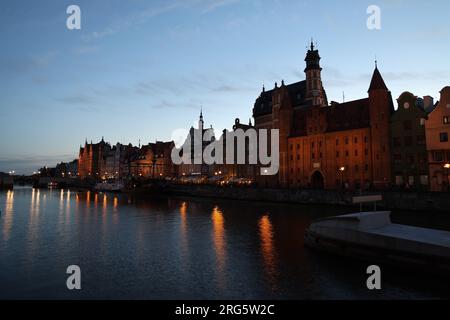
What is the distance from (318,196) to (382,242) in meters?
45.2

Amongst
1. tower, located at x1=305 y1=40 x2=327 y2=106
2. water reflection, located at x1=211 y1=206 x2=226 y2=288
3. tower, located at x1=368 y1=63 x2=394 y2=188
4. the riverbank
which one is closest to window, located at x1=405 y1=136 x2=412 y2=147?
tower, located at x1=368 y1=63 x2=394 y2=188

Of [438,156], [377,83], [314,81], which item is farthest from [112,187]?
[438,156]

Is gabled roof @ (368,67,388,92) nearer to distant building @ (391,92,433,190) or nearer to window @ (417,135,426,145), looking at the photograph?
distant building @ (391,92,433,190)

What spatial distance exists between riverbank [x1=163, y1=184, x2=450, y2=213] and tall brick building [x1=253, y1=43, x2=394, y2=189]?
10065 mm

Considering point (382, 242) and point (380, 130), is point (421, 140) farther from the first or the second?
point (382, 242)

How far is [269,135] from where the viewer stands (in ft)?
334

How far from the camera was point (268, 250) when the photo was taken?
76.8 feet

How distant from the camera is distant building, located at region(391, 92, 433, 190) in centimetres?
5875

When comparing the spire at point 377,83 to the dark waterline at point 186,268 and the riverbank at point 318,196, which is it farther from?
the dark waterline at point 186,268

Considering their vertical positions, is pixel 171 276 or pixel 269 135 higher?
pixel 269 135

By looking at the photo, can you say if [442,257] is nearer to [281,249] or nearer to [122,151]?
[281,249]

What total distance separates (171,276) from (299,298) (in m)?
7.21

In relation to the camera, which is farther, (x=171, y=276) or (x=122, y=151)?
(x=122, y=151)

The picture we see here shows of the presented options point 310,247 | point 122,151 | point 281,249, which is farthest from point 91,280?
point 122,151
